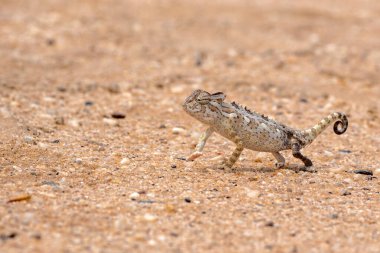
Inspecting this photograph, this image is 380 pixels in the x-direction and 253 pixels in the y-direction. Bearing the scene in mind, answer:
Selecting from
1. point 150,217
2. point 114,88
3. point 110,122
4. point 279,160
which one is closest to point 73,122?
point 110,122

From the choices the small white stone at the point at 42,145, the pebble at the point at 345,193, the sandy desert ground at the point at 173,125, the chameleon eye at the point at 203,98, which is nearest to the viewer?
the sandy desert ground at the point at 173,125

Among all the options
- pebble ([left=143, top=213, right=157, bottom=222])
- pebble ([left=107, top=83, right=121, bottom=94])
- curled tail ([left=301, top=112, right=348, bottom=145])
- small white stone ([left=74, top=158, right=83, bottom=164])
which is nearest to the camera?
pebble ([left=143, top=213, right=157, bottom=222])

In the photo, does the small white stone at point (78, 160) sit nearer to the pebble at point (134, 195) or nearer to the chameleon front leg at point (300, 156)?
the pebble at point (134, 195)

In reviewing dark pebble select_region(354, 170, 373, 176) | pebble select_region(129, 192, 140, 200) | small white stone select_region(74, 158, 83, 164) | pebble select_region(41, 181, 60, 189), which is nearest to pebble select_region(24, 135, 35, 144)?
small white stone select_region(74, 158, 83, 164)

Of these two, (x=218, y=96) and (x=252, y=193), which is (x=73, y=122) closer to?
(x=218, y=96)

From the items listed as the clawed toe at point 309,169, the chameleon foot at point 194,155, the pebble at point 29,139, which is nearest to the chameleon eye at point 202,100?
the chameleon foot at point 194,155

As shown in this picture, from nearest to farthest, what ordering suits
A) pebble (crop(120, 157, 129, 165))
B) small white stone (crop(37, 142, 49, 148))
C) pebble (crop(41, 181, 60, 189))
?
pebble (crop(41, 181, 60, 189)) < pebble (crop(120, 157, 129, 165)) < small white stone (crop(37, 142, 49, 148))

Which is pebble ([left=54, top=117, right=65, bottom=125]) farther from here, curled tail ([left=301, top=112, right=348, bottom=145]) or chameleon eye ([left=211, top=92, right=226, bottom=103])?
curled tail ([left=301, top=112, right=348, bottom=145])
